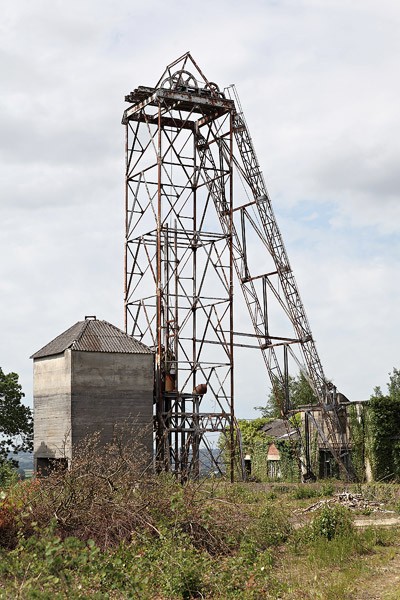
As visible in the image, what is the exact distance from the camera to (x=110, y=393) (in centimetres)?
2864

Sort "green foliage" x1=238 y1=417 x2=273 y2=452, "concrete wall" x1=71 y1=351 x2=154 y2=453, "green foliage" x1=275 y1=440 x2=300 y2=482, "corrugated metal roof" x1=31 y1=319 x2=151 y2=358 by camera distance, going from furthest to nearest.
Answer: "green foliage" x1=238 y1=417 x2=273 y2=452
"green foliage" x1=275 y1=440 x2=300 y2=482
"corrugated metal roof" x1=31 y1=319 x2=151 y2=358
"concrete wall" x1=71 y1=351 x2=154 y2=453

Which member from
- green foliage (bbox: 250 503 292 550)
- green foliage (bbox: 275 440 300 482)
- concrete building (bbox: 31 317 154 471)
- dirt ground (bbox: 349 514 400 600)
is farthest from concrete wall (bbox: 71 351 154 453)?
dirt ground (bbox: 349 514 400 600)

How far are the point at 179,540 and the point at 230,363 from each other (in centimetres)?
1796

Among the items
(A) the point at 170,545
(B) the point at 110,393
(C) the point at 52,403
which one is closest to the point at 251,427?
Answer: (B) the point at 110,393

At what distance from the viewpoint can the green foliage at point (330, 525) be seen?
1620 cm

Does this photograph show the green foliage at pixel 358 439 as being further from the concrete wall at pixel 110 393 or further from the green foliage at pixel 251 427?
the concrete wall at pixel 110 393

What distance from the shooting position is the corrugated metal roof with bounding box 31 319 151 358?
1134 inches

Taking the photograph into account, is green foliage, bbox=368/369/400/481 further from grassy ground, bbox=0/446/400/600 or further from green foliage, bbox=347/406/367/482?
grassy ground, bbox=0/446/400/600

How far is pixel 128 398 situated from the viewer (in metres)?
29.0

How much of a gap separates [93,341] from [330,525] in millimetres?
14595

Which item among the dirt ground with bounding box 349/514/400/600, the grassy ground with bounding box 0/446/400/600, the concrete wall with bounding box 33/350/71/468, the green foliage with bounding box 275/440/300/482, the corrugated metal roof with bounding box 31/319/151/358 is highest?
the corrugated metal roof with bounding box 31/319/151/358

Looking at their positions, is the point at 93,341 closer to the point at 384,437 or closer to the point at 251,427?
the point at 384,437

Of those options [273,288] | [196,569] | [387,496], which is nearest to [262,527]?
[196,569]

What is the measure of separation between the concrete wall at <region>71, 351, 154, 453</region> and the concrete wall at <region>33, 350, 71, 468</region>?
0.32 meters
